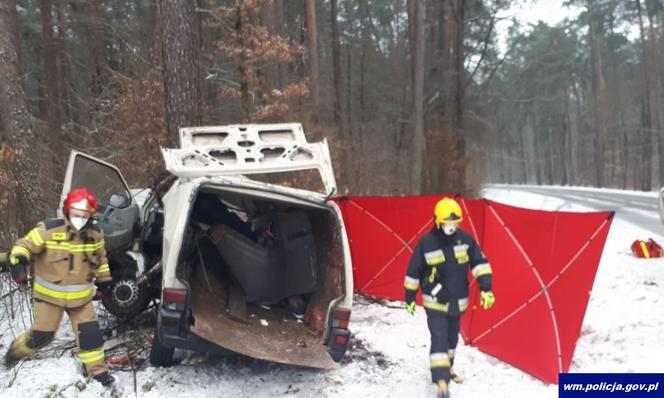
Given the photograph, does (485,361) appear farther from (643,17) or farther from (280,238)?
(643,17)

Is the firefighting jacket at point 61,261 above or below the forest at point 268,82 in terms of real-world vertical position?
below

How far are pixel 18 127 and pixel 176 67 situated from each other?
233 centimetres

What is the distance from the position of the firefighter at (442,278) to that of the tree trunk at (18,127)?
496 cm

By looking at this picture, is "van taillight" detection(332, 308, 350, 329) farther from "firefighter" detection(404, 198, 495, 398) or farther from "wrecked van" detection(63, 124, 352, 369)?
"firefighter" detection(404, 198, 495, 398)

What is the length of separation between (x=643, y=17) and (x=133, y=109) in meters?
41.2

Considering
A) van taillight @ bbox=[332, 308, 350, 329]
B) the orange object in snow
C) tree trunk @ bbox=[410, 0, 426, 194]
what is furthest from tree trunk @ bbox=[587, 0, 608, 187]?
van taillight @ bbox=[332, 308, 350, 329]

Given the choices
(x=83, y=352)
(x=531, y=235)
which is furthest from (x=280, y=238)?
(x=531, y=235)

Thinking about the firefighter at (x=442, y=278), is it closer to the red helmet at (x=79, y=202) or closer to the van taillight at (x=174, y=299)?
the van taillight at (x=174, y=299)

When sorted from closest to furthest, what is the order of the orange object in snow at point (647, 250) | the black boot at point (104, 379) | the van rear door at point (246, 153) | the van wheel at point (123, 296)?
the black boot at point (104, 379) → the van rear door at point (246, 153) → the van wheel at point (123, 296) → the orange object in snow at point (647, 250)

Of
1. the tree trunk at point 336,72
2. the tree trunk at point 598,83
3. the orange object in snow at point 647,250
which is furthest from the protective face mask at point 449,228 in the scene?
the tree trunk at point 598,83

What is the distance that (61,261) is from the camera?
4.41 metres

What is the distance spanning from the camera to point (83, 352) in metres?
4.41

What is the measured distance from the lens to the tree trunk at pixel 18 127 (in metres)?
6.74

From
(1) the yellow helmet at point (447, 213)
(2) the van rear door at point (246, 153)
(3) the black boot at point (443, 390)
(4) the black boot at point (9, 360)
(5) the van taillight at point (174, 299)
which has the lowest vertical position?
(3) the black boot at point (443, 390)
